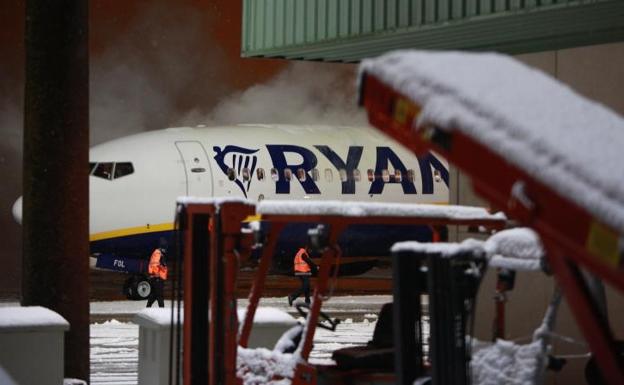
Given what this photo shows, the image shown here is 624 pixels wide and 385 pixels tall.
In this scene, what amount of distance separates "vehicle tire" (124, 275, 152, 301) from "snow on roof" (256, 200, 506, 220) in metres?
17.8

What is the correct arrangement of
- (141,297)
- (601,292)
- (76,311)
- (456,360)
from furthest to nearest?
(141,297)
(76,311)
(601,292)
(456,360)

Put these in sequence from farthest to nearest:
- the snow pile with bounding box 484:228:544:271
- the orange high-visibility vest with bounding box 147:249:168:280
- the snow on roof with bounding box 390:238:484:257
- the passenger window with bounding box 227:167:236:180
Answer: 1. the passenger window with bounding box 227:167:236:180
2. the orange high-visibility vest with bounding box 147:249:168:280
3. the snow pile with bounding box 484:228:544:271
4. the snow on roof with bounding box 390:238:484:257

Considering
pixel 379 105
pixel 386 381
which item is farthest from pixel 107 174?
pixel 379 105

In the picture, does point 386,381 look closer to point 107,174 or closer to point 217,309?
point 217,309

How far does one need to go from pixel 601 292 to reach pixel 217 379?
5.75 ft

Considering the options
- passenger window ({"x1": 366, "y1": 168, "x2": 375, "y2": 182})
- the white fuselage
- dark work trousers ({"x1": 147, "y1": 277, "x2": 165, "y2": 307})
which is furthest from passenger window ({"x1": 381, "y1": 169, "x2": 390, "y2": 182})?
dark work trousers ({"x1": 147, "y1": 277, "x2": 165, "y2": 307})

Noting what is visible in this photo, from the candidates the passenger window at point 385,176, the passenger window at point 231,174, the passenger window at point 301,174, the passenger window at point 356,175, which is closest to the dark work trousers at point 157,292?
the passenger window at point 231,174

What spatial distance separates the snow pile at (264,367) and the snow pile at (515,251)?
1277 millimetres

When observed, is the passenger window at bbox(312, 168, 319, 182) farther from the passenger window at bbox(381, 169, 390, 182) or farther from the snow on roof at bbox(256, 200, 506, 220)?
the snow on roof at bbox(256, 200, 506, 220)

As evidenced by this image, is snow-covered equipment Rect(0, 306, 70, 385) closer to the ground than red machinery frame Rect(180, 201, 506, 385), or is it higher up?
closer to the ground

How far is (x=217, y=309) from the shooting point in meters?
5.82

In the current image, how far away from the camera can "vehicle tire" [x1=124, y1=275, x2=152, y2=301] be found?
2352 cm

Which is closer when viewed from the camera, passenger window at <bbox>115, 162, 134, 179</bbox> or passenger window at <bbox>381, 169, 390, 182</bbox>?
passenger window at <bbox>115, 162, 134, 179</bbox>

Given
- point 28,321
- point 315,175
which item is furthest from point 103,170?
point 28,321
